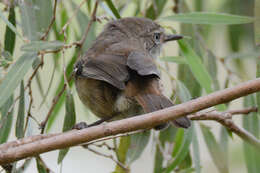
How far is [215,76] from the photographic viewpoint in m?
3.46

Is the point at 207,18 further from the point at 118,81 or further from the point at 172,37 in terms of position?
the point at 118,81

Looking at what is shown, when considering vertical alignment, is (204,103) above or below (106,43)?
below

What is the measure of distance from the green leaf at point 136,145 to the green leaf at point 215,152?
1.38ft

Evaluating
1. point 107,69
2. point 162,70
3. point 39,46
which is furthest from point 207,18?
point 39,46

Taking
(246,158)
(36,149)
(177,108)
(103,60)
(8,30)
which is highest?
(8,30)

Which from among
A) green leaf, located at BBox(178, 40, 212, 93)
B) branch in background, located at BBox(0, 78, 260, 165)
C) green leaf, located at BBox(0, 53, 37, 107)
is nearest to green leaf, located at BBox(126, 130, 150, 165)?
green leaf, located at BBox(178, 40, 212, 93)

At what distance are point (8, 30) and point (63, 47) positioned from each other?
479 millimetres

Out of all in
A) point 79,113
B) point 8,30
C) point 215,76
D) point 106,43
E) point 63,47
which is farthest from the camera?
point 79,113

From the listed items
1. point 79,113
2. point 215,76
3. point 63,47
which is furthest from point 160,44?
point 79,113

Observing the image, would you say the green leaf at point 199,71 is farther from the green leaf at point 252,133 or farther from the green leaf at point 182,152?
the green leaf at point 252,133

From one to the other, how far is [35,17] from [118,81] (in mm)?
843

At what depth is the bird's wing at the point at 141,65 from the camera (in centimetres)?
250

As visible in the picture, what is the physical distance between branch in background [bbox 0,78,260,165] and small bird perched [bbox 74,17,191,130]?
0.35 m

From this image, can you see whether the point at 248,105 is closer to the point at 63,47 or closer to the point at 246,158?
the point at 246,158
